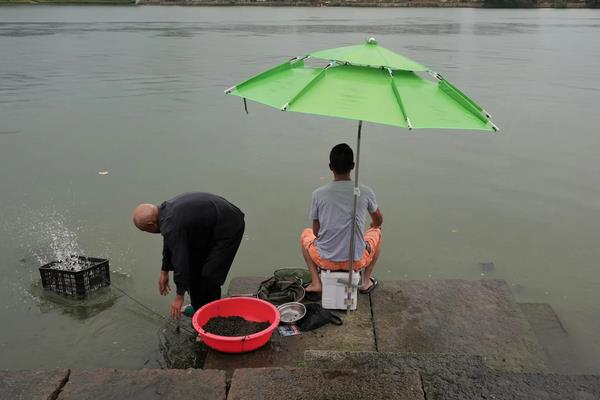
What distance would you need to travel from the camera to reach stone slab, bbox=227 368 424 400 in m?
2.83

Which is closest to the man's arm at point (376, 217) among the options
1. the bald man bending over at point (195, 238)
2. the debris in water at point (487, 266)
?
the bald man bending over at point (195, 238)

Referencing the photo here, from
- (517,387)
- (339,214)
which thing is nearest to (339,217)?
(339,214)

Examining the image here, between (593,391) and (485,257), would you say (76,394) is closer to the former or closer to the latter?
(593,391)

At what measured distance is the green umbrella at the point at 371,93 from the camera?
311 cm

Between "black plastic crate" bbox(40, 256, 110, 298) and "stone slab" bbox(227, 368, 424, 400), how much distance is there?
8.27ft

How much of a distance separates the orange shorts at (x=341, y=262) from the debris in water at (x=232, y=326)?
65 cm

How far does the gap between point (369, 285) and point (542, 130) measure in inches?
319

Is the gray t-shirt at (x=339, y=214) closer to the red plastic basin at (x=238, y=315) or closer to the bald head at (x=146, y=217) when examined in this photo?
the red plastic basin at (x=238, y=315)

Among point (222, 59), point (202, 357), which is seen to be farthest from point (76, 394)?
point (222, 59)

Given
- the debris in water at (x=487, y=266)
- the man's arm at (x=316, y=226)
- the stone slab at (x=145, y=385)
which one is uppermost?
the man's arm at (x=316, y=226)

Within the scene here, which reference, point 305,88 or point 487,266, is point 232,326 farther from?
point 487,266

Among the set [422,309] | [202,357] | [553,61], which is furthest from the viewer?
Result: [553,61]

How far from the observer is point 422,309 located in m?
4.21

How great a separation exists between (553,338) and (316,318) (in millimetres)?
2034
